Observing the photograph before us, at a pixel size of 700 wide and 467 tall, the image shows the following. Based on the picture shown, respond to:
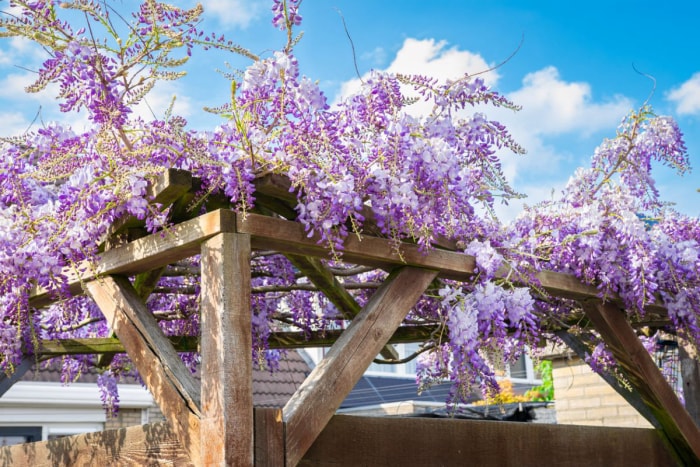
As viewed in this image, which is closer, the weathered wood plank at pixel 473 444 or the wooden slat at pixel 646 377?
the weathered wood plank at pixel 473 444

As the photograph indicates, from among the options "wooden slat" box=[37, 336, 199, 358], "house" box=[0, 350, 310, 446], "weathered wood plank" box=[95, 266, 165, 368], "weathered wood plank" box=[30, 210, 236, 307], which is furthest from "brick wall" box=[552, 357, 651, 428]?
"weathered wood plank" box=[30, 210, 236, 307]

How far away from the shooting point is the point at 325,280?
4.00 metres

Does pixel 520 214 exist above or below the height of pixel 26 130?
below

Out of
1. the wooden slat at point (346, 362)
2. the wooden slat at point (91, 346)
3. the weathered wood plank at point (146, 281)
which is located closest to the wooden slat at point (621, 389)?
the wooden slat at point (346, 362)

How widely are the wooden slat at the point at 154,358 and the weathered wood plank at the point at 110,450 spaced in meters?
0.09

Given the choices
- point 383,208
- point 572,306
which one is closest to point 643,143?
point 572,306

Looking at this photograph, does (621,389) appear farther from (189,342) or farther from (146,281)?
(146,281)

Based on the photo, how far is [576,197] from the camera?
500 centimetres

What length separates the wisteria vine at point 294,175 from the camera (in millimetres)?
3139

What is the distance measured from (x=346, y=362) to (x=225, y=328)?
1.86 feet

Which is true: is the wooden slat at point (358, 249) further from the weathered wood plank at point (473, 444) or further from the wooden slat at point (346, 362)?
the weathered wood plank at point (473, 444)

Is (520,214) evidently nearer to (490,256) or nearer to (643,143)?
(490,256)

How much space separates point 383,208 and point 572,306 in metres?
2.28

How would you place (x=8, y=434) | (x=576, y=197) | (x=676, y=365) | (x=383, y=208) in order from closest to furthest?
(x=383, y=208) → (x=576, y=197) → (x=676, y=365) → (x=8, y=434)
